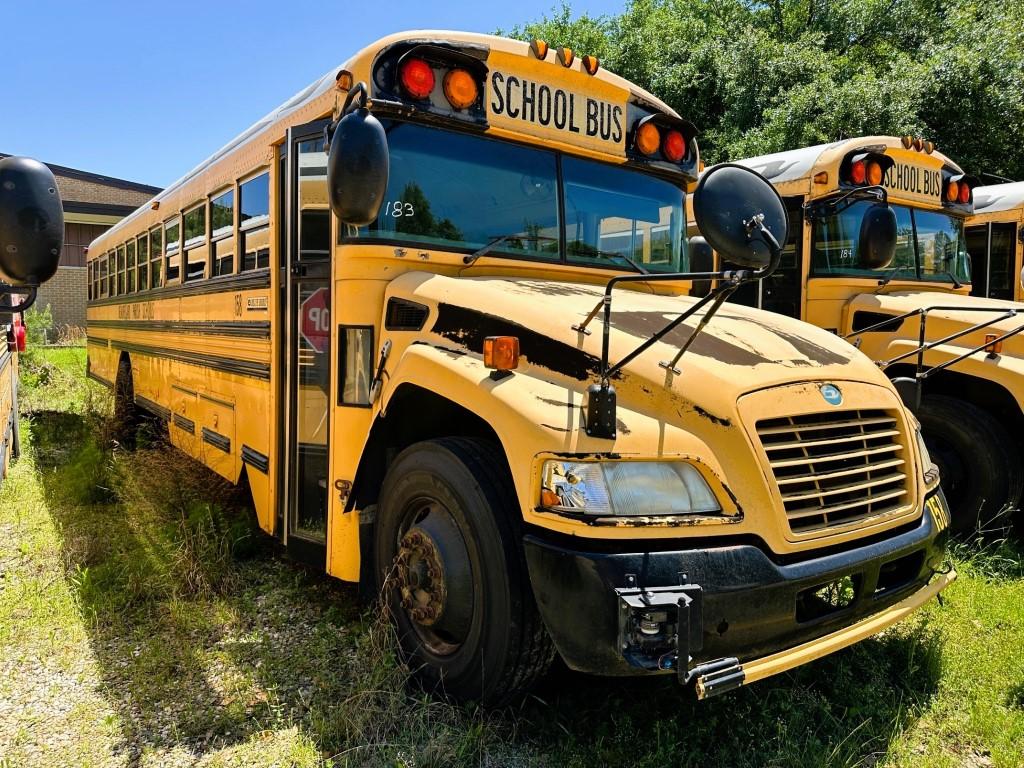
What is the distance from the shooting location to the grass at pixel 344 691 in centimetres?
236

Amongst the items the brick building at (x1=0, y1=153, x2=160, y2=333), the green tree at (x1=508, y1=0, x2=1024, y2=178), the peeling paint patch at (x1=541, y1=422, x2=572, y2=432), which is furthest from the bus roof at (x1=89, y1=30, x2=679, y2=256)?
the brick building at (x1=0, y1=153, x2=160, y2=333)

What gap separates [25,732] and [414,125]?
8.38ft

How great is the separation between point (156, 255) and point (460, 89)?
406 centimetres

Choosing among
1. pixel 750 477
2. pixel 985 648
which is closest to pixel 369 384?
pixel 750 477

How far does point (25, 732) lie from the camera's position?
249cm

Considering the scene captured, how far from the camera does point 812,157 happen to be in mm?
5215

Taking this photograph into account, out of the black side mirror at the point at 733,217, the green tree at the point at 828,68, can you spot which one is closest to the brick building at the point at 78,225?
the green tree at the point at 828,68

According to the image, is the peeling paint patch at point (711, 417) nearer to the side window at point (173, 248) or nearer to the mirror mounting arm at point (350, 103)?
the mirror mounting arm at point (350, 103)

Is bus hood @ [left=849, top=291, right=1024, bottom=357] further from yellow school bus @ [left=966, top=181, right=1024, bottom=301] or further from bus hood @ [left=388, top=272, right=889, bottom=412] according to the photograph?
bus hood @ [left=388, top=272, right=889, bottom=412]

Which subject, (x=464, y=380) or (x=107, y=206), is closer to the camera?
(x=464, y=380)

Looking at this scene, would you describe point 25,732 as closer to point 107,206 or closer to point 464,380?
point 464,380

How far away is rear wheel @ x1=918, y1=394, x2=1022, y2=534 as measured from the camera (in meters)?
4.20

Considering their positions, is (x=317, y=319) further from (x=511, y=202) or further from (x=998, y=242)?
(x=998, y=242)

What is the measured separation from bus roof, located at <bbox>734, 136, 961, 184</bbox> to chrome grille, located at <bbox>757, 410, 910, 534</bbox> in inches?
121
